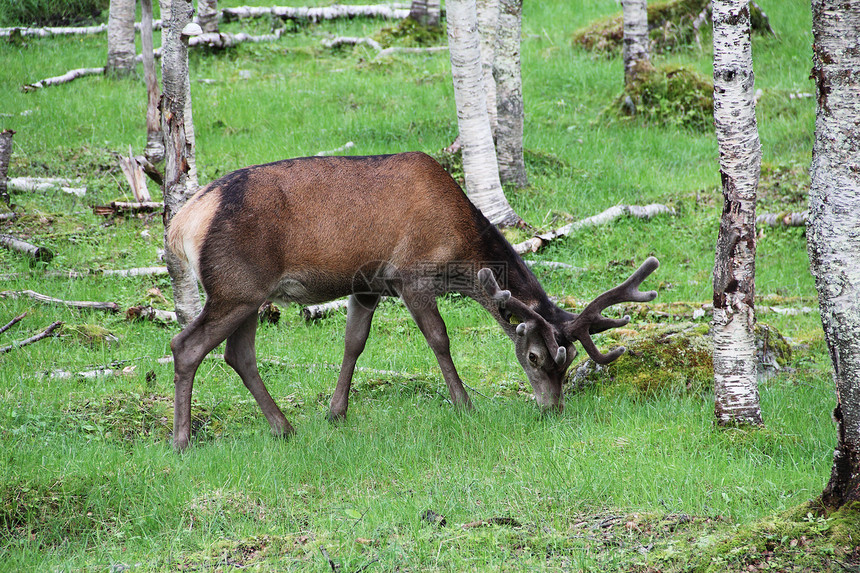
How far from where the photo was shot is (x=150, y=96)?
12.3 meters

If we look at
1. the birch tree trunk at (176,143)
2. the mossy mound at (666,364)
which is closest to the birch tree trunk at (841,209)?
the mossy mound at (666,364)

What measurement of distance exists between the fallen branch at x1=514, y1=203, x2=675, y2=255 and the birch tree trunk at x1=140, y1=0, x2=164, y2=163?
5696mm

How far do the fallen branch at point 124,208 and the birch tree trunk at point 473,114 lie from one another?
13.1 feet

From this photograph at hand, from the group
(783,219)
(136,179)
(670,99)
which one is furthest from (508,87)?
(136,179)

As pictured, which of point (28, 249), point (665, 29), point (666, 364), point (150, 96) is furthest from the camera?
point (665, 29)

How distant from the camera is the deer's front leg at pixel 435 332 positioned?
6629 mm

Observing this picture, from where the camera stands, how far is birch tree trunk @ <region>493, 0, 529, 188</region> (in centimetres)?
1144

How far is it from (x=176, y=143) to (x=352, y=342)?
7.58 feet

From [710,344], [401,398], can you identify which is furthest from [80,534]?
[710,344]

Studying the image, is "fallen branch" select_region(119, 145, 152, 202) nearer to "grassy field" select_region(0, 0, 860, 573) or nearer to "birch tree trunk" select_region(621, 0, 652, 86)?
"grassy field" select_region(0, 0, 860, 573)

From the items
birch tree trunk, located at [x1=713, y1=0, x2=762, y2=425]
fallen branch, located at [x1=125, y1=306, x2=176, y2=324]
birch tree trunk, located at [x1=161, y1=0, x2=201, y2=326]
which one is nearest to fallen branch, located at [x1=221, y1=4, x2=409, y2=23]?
birch tree trunk, located at [x1=161, y1=0, x2=201, y2=326]

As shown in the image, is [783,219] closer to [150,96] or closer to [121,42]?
[150,96]

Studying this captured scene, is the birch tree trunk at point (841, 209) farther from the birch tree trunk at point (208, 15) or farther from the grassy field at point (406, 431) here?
the birch tree trunk at point (208, 15)

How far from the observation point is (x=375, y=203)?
6465 millimetres
